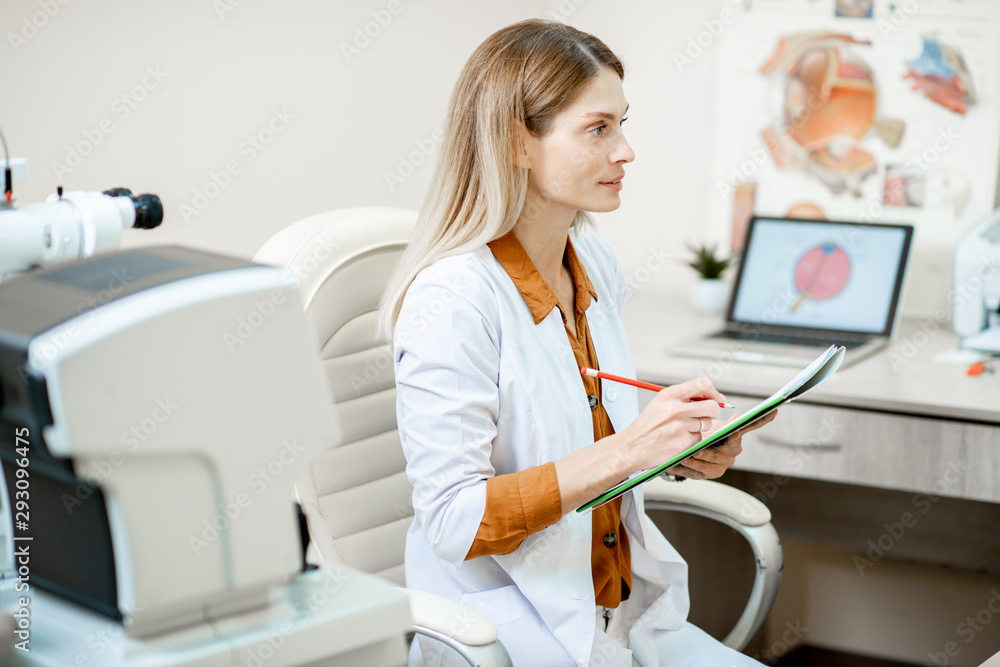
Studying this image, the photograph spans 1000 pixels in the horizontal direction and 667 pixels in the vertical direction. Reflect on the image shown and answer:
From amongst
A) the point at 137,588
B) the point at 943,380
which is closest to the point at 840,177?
the point at 943,380

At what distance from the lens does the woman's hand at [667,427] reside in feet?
3.67

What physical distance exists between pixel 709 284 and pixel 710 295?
0.08 ft

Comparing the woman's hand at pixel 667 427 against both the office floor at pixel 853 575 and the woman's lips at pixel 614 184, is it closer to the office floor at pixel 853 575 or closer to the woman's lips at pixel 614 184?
the woman's lips at pixel 614 184

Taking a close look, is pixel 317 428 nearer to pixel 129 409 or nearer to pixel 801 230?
pixel 129 409

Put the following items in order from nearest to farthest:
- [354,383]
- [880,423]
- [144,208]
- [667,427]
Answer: [144,208]
[667,427]
[354,383]
[880,423]

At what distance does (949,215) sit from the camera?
7.10 ft

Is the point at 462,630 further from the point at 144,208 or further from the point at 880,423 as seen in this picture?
the point at 880,423

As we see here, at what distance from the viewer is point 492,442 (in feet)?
3.91

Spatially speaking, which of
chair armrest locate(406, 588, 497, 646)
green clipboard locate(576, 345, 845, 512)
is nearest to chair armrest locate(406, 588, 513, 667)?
chair armrest locate(406, 588, 497, 646)

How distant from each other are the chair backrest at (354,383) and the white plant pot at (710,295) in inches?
40.3

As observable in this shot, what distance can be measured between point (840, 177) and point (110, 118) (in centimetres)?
158

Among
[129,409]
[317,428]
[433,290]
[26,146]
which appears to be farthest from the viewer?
[26,146]

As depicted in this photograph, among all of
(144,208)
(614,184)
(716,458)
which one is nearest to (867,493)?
(716,458)

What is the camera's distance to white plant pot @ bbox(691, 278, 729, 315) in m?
2.26
